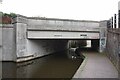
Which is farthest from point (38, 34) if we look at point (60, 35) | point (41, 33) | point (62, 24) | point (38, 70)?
point (38, 70)

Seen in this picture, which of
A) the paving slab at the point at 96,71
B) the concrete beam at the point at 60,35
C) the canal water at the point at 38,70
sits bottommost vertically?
the canal water at the point at 38,70

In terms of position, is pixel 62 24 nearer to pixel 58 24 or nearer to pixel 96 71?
pixel 58 24

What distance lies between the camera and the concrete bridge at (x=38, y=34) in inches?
861

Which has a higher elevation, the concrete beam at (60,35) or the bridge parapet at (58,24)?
the bridge parapet at (58,24)

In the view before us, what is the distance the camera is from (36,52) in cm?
2533

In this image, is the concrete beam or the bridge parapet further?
the bridge parapet

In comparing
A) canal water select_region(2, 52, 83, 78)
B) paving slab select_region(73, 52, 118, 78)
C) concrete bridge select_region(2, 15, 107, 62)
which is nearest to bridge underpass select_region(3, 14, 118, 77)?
concrete bridge select_region(2, 15, 107, 62)

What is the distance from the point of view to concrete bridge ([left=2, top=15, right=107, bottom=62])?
21859mm

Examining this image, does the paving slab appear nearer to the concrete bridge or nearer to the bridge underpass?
the bridge underpass

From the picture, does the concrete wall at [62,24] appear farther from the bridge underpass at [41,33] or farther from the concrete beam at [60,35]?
the concrete beam at [60,35]

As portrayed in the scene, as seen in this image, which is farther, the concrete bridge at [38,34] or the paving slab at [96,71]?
the concrete bridge at [38,34]

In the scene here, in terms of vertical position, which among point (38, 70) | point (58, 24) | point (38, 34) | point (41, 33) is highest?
point (58, 24)

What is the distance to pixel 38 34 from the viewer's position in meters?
23.7

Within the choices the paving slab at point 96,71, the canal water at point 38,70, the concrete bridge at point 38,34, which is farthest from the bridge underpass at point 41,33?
the paving slab at point 96,71
